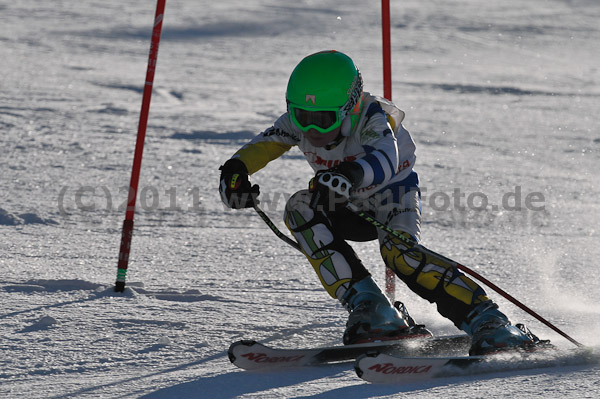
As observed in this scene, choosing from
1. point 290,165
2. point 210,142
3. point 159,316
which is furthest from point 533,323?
point 210,142

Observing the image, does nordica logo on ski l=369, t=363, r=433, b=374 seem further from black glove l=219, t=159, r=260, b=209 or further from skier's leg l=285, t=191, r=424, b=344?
black glove l=219, t=159, r=260, b=209

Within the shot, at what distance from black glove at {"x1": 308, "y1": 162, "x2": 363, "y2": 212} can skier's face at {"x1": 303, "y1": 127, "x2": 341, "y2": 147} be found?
0.98 feet

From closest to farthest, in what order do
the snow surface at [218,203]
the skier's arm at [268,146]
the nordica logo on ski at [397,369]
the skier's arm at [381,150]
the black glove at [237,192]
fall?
1. the nordica logo on ski at [397,369]
2. the snow surface at [218,203]
3. the skier's arm at [381,150]
4. the black glove at [237,192]
5. the skier's arm at [268,146]

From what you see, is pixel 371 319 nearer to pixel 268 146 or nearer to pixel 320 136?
pixel 320 136

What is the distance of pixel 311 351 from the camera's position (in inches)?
120

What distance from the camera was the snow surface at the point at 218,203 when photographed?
3078 millimetres

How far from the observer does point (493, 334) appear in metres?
3.06

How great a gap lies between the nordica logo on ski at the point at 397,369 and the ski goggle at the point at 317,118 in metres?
1.02

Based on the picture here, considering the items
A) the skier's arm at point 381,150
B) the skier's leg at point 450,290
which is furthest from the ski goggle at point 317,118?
the skier's leg at point 450,290

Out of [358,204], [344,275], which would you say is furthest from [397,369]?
[358,204]

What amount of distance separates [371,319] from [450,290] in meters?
0.32

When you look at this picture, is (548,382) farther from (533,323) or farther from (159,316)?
(159,316)

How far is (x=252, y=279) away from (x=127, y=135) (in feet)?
13.1

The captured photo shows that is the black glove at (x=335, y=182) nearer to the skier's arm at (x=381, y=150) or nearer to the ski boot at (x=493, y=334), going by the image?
the skier's arm at (x=381, y=150)
